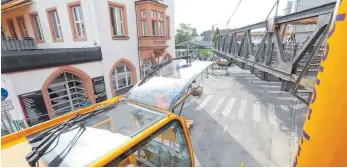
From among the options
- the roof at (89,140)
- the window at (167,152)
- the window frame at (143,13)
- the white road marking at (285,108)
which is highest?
the window frame at (143,13)

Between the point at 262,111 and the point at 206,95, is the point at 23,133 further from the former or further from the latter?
the point at 206,95

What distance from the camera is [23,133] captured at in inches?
85.2

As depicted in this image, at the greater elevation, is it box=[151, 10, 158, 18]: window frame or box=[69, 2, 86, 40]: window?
box=[151, 10, 158, 18]: window frame

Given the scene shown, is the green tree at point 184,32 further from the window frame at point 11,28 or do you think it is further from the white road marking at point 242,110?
the white road marking at point 242,110

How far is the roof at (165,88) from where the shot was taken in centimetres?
265

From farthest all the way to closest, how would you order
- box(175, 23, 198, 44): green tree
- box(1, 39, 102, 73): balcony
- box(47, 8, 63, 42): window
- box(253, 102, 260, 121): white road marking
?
box(175, 23, 198, 44): green tree → box(47, 8, 63, 42): window → box(253, 102, 260, 121): white road marking → box(1, 39, 102, 73): balcony

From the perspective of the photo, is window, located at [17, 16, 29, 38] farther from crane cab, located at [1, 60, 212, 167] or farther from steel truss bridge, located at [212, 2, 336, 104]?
steel truss bridge, located at [212, 2, 336, 104]

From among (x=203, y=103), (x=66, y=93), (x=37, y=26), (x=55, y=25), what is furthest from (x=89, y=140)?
(x=37, y=26)

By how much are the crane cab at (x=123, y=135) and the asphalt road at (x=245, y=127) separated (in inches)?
134

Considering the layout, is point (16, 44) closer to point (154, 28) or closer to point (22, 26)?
point (22, 26)

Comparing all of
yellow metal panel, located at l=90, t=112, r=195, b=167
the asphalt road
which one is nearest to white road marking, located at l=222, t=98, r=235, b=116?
the asphalt road

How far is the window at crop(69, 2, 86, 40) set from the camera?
8.52 m

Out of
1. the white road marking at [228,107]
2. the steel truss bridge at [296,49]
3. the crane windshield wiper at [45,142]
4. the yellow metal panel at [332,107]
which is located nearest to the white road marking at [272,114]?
the white road marking at [228,107]

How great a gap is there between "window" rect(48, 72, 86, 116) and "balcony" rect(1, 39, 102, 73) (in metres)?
0.99
